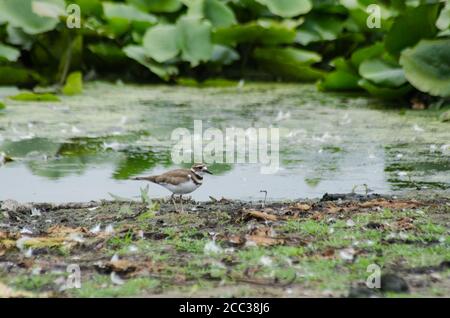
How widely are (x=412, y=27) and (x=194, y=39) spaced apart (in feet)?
9.26

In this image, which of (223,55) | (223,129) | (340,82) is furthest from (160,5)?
(223,129)

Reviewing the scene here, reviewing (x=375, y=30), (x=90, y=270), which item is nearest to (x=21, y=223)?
(x=90, y=270)

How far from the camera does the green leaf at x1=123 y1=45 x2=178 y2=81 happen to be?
1110 cm

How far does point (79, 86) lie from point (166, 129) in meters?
2.21

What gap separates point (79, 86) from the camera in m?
10.4

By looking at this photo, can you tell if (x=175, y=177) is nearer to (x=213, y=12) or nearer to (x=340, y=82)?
(x=340, y=82)

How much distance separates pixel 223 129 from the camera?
27.8 ft

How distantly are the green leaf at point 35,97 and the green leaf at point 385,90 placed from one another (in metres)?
3.02

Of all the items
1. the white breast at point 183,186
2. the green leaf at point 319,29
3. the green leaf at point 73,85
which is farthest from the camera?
the green leaf at point 319,29

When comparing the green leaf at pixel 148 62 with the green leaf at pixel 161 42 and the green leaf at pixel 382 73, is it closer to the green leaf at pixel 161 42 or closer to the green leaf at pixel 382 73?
the green leaf at pixel 161 42

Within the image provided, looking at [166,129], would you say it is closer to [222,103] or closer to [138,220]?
[222,103]

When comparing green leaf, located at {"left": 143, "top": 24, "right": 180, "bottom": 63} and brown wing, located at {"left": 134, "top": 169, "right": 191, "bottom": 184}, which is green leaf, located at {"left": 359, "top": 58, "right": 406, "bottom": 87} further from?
brown wing, located at {"left": 134, "top": 169, "right": 191, "bottom": 184}

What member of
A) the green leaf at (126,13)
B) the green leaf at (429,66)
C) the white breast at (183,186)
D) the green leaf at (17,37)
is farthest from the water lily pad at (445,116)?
the green leaf at (17,37)

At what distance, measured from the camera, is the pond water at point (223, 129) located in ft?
21.0
